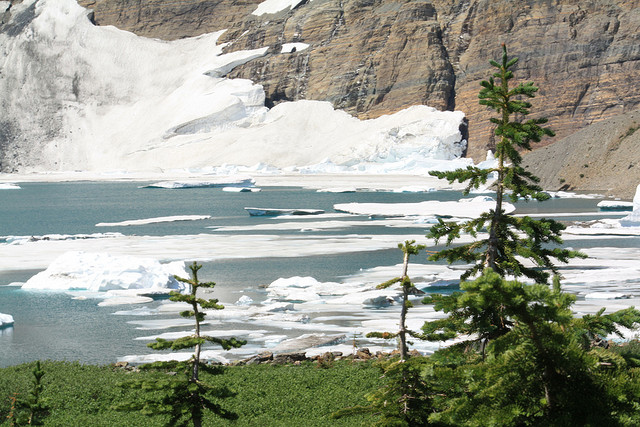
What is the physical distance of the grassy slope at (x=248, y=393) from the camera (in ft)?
38.5

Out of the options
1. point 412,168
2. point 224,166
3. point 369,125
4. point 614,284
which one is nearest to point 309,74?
point 369,125

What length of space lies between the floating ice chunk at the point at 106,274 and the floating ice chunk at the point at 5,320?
14.1 feet

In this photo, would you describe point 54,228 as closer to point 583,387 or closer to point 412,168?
point 583,387

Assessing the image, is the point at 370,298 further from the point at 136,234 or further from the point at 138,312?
the point at 136,234

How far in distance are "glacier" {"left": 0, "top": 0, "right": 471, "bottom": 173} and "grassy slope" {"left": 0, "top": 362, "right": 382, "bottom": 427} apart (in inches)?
3659

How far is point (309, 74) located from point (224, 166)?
95.7 feet

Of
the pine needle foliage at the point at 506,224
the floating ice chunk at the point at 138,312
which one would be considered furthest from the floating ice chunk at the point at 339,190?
the pine needle foliage at the point at 506,224

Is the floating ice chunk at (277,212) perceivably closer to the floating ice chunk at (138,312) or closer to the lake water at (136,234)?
the lake water at (136,234)

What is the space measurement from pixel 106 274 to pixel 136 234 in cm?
1725

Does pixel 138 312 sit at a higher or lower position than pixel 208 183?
lower

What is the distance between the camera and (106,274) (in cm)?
2498

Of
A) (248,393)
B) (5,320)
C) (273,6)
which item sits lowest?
(5,320)

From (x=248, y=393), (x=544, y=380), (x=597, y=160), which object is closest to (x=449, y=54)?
(x=597, y=160)

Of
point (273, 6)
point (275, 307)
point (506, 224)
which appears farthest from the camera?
point (273, 6)
